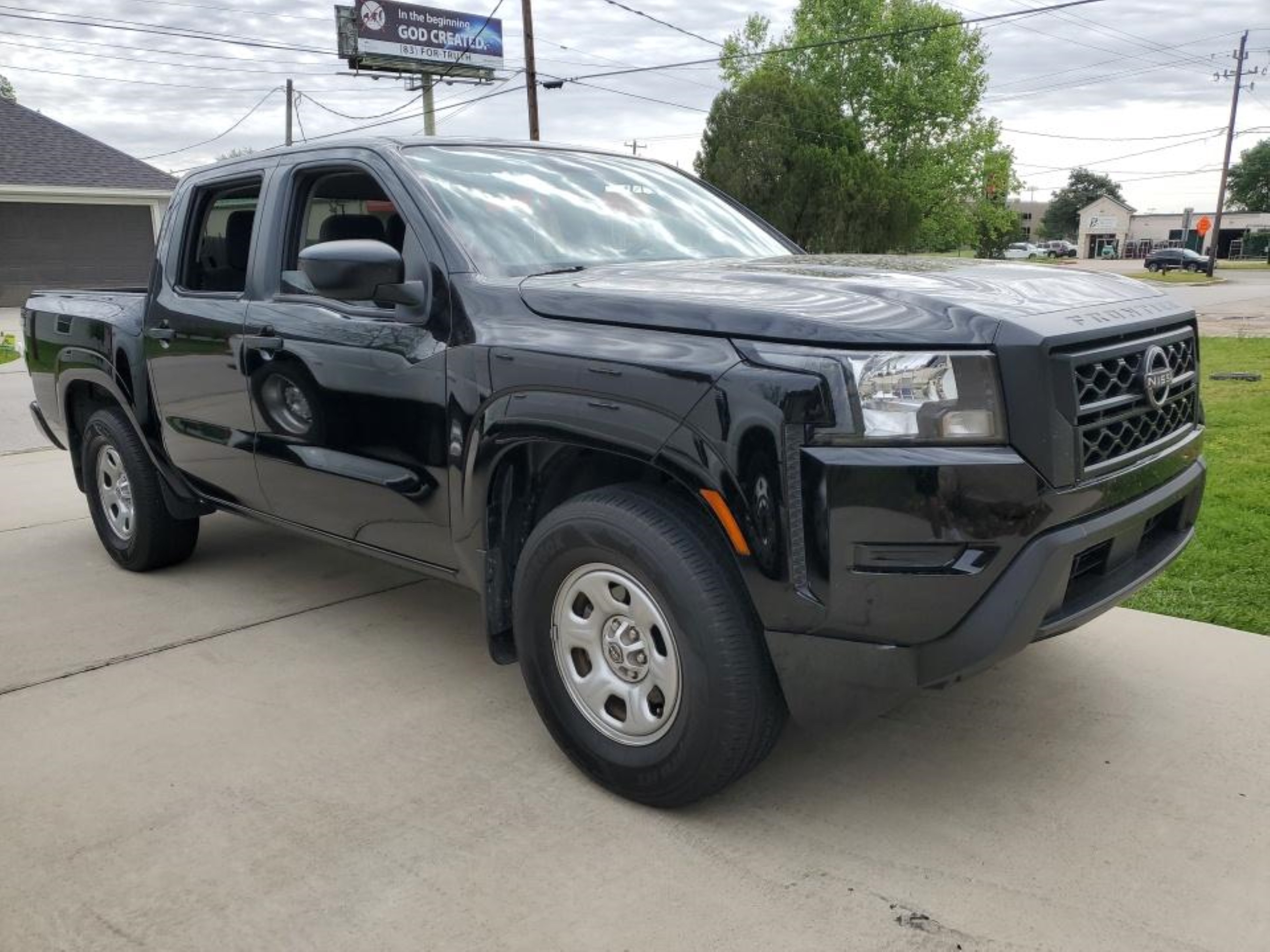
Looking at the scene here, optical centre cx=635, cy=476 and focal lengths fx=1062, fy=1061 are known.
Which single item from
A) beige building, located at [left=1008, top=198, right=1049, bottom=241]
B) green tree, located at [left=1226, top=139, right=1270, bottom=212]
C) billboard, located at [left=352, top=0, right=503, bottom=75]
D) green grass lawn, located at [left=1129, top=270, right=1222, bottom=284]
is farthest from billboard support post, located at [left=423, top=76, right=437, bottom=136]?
beige building, located at [left=1008, top=198, right=1049, bottom=241]

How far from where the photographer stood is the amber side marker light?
246 centimetres

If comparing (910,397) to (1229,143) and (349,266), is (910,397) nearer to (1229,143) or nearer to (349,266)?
(349,266)

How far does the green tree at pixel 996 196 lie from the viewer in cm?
4519

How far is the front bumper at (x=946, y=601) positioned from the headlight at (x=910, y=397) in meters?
0.10

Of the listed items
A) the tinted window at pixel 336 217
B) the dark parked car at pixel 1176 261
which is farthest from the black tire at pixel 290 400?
the dark parked car at pixel 1176 261

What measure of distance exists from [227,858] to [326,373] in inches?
62.1

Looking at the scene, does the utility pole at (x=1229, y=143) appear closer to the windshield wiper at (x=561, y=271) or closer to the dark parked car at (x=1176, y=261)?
the dark parked car at (x=1176, y=261)

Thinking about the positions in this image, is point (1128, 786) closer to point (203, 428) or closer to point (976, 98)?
point (203, 428)

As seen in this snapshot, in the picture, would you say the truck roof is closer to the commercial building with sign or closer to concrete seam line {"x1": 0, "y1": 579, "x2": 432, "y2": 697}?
concrete seam line {"x1": 0, "y1": 579, "x2": 432, "y2": 697}

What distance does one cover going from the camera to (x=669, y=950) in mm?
2342

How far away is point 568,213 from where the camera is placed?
3637mm

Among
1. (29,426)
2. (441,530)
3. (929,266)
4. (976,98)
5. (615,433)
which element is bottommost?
(29,426)

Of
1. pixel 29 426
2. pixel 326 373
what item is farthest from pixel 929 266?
pixel 29 426

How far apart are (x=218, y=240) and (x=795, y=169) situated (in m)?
25.1
